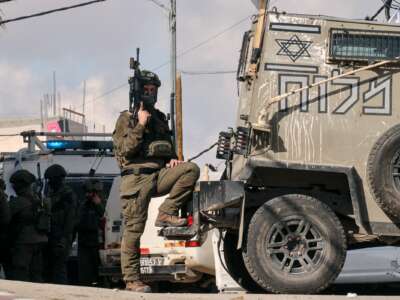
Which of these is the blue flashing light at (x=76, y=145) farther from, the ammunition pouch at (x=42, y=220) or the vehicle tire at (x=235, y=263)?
the vehicle tire at (x=235, y=263)

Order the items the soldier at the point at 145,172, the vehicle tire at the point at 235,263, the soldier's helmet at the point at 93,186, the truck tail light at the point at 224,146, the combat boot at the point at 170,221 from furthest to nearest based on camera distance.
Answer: the soldier's helmet at the point at 93,186, the vehicle tire at the point at 235,263, the truck tail light at the point at 224,146, the combat boot at the point at 170,221, the soldier at the point at 145,172

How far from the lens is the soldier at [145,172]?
7230 millimetres

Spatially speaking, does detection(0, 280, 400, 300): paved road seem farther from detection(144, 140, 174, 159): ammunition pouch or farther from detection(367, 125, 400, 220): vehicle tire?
detection(144, 140, 174, 159): ammunition pouch

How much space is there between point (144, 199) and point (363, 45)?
2324 mm

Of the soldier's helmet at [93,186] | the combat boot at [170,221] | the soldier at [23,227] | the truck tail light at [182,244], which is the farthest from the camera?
the soldier's helmet at [93,186]

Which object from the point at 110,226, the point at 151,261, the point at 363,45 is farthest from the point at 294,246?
the point at 110,226

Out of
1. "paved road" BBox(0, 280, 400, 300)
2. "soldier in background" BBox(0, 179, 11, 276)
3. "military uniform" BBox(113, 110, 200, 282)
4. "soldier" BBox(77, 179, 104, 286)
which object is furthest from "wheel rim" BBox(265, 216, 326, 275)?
"soldier" BBox(77, 179, 104, 286)

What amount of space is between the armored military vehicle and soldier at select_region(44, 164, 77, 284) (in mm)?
5283

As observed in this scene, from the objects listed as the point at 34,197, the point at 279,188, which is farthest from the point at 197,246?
the point at 279,188

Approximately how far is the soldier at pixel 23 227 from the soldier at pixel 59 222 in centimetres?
97

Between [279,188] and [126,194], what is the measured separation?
1.37m

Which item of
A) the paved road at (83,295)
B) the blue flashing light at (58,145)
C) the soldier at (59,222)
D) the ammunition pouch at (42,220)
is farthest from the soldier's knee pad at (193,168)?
the blue flashing light at (58,145)

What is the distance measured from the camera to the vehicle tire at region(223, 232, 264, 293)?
8.32 meters

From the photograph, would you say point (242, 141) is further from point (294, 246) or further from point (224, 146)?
point (294, 246)
